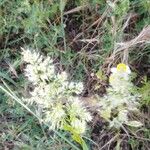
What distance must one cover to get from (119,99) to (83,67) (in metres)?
0.39

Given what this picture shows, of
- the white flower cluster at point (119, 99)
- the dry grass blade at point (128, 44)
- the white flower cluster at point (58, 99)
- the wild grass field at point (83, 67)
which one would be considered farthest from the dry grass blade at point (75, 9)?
the white flower cluster at point (58, 99)

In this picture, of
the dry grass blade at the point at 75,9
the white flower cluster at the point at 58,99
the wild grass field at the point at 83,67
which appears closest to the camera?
the white flower cluster at the point at 58,99

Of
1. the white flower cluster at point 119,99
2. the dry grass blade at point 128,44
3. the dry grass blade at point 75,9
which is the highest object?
the dry grass blade at point 75,9

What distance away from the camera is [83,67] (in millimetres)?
2160

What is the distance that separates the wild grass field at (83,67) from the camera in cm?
196

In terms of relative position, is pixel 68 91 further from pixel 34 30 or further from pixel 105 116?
pixel 34 30

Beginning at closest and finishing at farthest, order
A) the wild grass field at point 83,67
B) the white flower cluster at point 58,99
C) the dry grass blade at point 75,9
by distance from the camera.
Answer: the white flower cluster at point 58,99 < the wild grass field at point 83,67 < the dry grass blade at point 75,9

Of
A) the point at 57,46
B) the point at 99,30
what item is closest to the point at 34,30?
the point at 57,46

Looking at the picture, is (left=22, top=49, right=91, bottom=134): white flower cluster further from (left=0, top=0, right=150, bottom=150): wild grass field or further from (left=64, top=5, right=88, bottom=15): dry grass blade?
(left=64, top=5, right=88, bottom=15): dry grass blade

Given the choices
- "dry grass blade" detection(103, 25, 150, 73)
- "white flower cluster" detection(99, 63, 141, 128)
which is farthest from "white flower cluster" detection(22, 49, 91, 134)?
"dry grass blade" detection(103, 25, 150, 73)

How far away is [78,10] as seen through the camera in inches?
88.0

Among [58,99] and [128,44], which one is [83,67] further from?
[58,99]

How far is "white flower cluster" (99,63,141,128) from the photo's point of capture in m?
1.80

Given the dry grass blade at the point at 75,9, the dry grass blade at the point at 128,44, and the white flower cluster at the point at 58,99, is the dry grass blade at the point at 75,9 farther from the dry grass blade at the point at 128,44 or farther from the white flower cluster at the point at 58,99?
the white flower cluster at the point at 58,99
